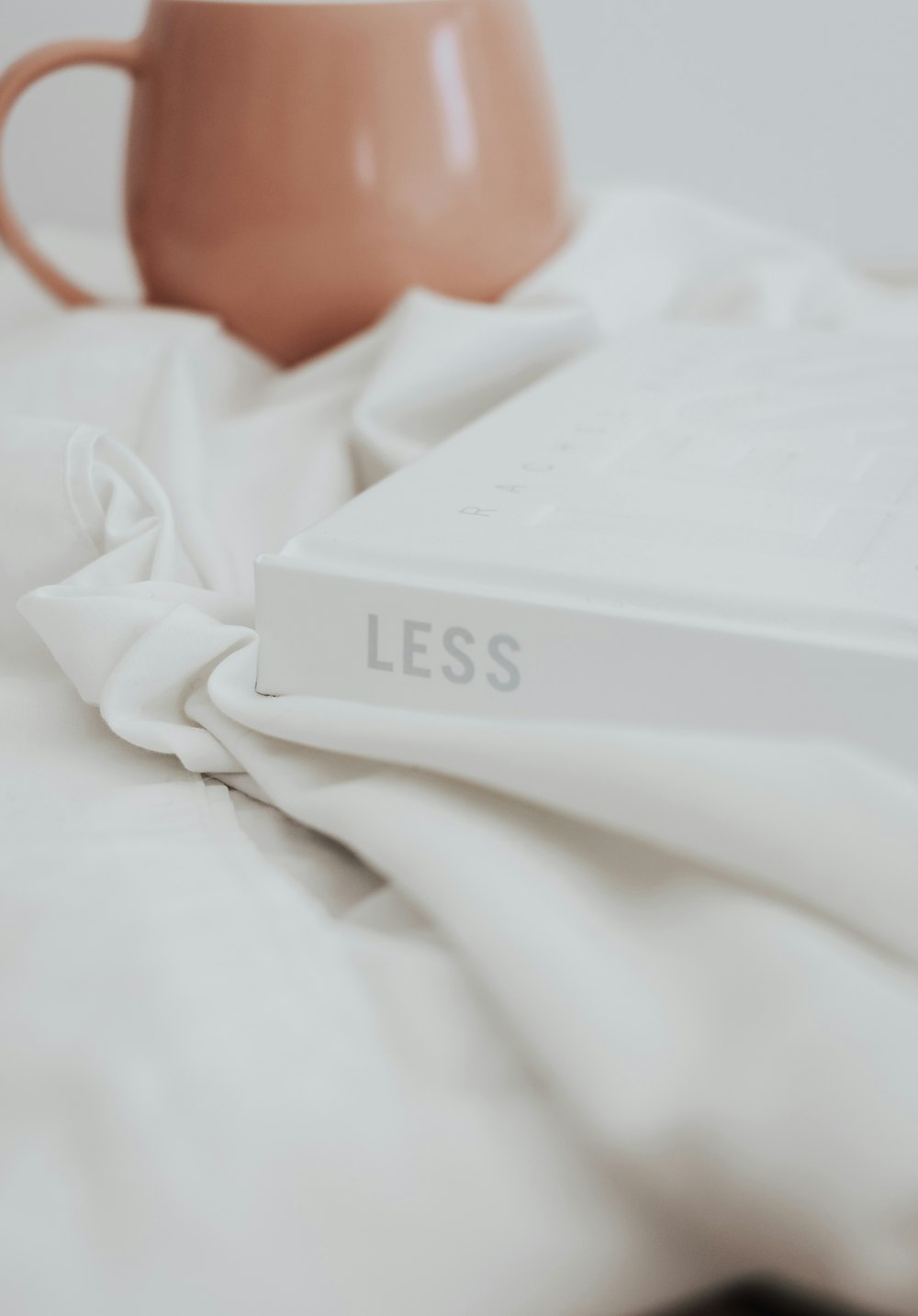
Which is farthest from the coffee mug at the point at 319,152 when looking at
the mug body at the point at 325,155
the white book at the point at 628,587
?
the white book at the point at 628,587

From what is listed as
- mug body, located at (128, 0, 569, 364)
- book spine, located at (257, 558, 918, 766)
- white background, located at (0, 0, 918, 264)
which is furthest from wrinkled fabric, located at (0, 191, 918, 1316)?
white background, located at (0, 0, 918, 264)

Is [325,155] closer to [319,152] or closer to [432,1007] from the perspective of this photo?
[319,152]

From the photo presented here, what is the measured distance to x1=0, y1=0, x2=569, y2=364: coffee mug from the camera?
400 millimetres

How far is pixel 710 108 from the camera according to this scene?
25.4 inches

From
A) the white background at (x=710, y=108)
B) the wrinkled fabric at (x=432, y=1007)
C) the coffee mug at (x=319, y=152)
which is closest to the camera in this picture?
the wrinkled fabric at (x=432, y=1007)

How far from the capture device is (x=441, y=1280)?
0.51 feet

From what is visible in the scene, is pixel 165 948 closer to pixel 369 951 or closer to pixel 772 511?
pixel 369 951

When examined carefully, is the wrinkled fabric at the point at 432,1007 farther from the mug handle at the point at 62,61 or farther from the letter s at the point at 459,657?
the mug handle at the point at 62,61

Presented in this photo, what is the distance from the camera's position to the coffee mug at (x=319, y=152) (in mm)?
400

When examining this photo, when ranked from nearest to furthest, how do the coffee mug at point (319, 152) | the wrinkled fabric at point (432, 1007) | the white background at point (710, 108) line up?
1. the wrinkled fabric at point (432, 1007)
2. the coffee mug at point (319, 152)
3. the white background at point (710, 108)

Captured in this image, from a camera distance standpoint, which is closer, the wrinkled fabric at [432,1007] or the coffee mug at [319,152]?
the wrinkled fabric at [432,1007]

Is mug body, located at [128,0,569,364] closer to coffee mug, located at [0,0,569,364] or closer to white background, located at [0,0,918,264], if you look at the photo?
coffee mug, located at [0,0,569,364]

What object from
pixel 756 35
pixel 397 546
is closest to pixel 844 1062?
pixel 397 546

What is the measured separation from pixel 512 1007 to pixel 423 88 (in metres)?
0.33
